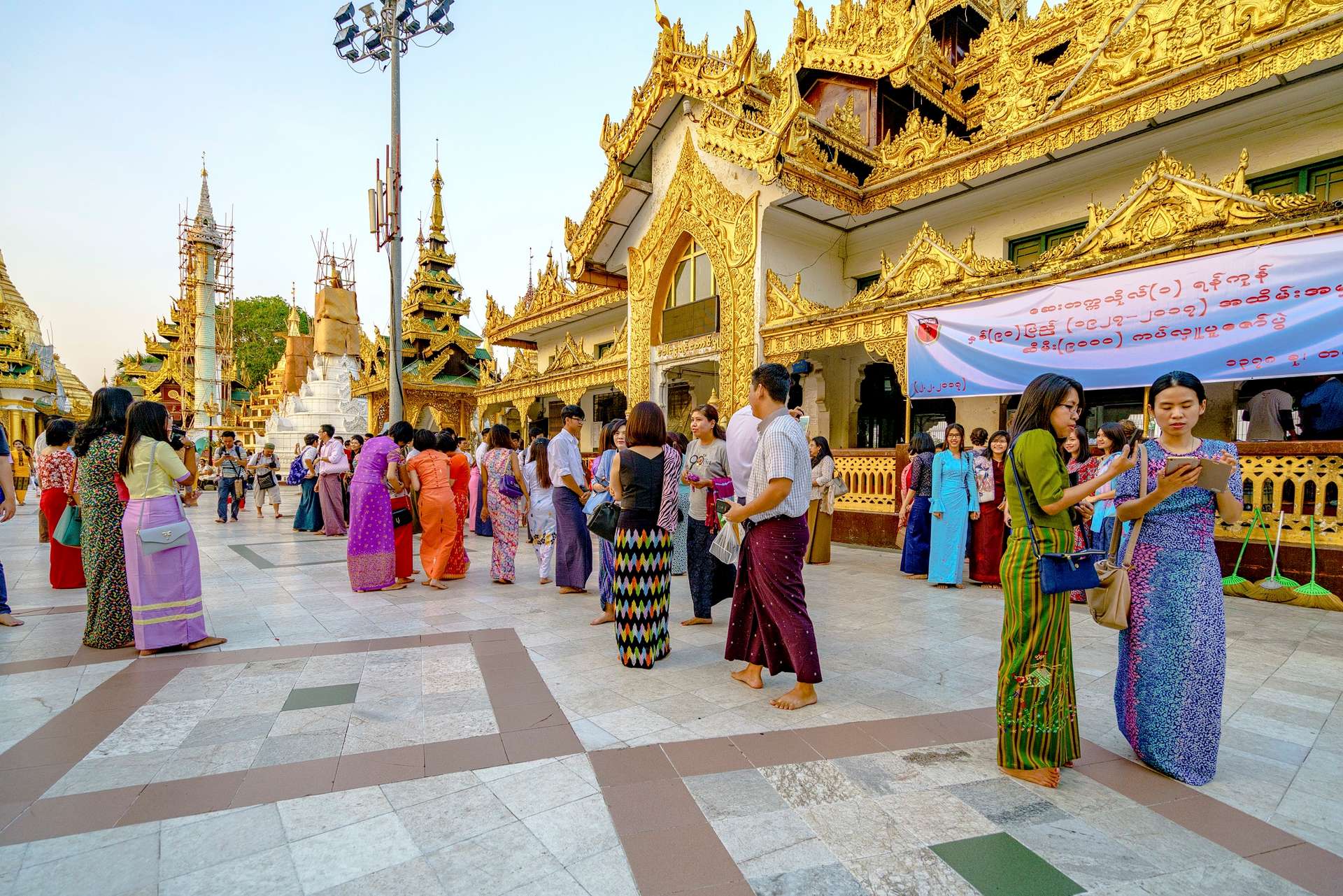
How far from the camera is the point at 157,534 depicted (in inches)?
156

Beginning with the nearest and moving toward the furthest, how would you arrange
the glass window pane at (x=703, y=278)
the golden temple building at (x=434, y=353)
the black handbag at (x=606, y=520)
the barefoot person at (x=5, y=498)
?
the black handbag at (x=606, y=520) → the barefoot person at (x=5, y=498) → the glass window pane at (x=703, y=278) → the golden temple building at (x=434, y=353)

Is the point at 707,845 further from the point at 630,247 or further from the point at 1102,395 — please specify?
the point at 630,247

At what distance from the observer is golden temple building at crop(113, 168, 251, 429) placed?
123 feet

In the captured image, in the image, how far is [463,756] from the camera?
106 inches

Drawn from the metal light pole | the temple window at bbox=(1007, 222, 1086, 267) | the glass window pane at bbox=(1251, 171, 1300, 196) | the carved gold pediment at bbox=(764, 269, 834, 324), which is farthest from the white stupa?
the glass window pane at bbox=(1251, 171, 1300, 196)

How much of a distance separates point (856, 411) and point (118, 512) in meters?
11.6

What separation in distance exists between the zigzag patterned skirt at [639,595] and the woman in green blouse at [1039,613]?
2026 millimetres

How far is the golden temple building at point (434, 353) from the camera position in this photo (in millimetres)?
22141

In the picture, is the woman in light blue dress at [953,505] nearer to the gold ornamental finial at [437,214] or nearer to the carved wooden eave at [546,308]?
the carved wooden eave at [546,308]

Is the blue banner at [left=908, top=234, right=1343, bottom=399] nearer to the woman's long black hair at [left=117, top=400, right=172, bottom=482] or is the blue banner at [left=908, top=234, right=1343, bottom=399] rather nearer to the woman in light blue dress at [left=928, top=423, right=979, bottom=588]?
the woman in light blue dress at [left=928, top=423, right=979, bottom=588]

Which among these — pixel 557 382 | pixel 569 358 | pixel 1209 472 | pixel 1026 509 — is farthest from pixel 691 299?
pixel 1209 472

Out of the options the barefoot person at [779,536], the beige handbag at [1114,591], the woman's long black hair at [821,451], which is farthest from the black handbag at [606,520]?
the woman's long black hair at [821,451]

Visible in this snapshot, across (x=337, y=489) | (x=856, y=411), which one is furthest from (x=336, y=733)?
(x=856, y=411)

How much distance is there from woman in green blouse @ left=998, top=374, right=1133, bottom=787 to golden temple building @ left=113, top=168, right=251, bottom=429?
42223 mm
